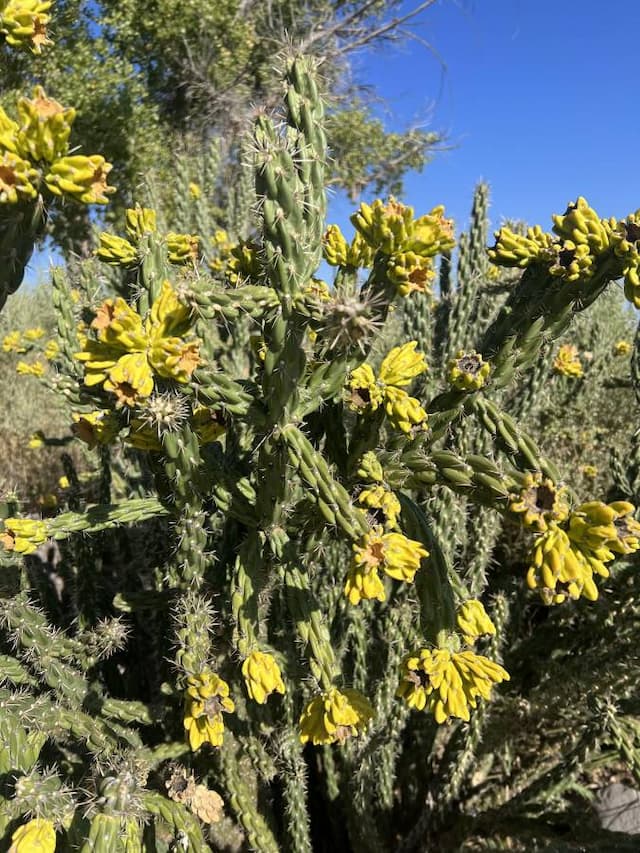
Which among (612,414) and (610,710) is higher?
(612,414)

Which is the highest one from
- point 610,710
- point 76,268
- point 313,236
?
point 76,268

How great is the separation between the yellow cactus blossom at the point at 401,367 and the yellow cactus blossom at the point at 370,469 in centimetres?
21

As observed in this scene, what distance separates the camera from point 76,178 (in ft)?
4.12

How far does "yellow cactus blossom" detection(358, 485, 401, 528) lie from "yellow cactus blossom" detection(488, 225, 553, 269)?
735 mm

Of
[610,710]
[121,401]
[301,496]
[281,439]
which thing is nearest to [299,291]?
[281,439]

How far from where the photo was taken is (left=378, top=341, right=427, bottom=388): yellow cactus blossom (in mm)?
1750

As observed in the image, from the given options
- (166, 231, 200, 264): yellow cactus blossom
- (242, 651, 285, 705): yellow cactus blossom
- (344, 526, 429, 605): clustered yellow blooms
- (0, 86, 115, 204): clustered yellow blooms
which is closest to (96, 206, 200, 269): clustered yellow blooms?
(166, 231, 200, 264): yellow cactus blossom

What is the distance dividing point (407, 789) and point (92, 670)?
61.2 inches

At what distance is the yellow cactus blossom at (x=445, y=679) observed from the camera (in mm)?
1623

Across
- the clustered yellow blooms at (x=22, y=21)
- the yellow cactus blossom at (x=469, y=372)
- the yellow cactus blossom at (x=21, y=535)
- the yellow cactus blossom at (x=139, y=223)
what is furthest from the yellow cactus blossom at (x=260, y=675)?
the clustered yellow blooms at (x=22, y=21)

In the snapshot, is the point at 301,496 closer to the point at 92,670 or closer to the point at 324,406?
the point at 324,406

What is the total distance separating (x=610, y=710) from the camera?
216 cm

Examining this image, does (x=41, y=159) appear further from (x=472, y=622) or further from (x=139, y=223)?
(x=472, y=622)

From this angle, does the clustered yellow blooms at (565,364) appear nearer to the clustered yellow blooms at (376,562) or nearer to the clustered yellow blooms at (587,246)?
the clustered yellow blooms at (587,246)
